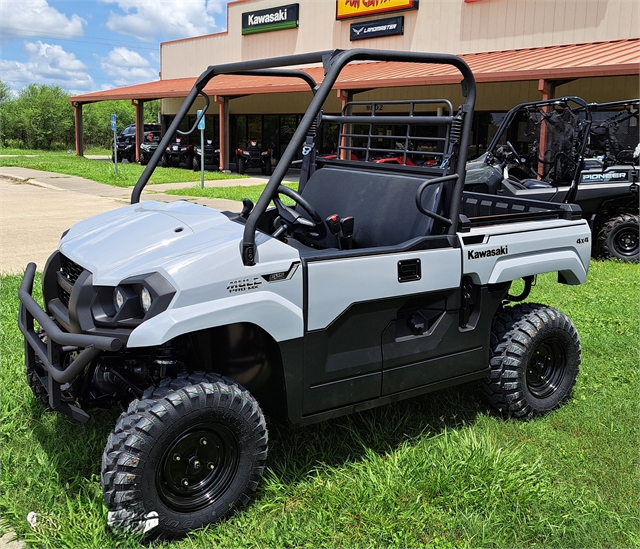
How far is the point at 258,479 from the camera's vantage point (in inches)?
118

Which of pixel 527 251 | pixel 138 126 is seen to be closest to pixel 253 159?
pixel 138 126

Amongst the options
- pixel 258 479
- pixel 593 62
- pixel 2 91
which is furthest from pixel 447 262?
pixel 2 91

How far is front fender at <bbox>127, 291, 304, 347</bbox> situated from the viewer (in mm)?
2596

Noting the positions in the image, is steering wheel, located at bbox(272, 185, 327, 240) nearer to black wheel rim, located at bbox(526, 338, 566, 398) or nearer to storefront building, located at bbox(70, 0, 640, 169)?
black wheel rim, located at bbox(526, 338, 566, 398)

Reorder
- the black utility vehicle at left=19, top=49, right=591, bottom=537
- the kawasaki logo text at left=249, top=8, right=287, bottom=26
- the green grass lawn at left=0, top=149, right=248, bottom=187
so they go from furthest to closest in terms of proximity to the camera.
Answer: the kawasaki logo text at left=249, top=8, right=287, bottom=26, the green grass lawn at left=0, top=149, right=248, bottom=187, the black utility vehicle at left=19, top=49, right=591, bottom=537

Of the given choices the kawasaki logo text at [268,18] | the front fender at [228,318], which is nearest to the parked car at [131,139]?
the kawasaki logo text at [268,18]

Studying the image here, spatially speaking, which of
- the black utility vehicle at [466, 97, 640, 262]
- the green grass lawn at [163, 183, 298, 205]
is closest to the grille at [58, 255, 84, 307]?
the black utility vehicle at [466, 97, 640, 262]

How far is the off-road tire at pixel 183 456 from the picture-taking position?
2.64 metres

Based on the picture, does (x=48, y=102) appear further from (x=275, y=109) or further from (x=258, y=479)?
(x=258, y=479)

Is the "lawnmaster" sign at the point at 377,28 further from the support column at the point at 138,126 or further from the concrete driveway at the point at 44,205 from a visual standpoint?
the support column at the point at 138,126

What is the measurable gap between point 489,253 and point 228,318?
4.90ft

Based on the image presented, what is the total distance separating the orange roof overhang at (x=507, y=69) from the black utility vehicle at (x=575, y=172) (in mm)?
4679

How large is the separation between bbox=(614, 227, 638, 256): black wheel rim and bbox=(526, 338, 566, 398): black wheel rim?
5.20m

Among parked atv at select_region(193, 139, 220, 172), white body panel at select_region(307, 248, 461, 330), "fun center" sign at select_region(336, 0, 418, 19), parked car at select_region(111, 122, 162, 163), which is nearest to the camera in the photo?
white body panel at select_region(307, 248, 461, 330)
